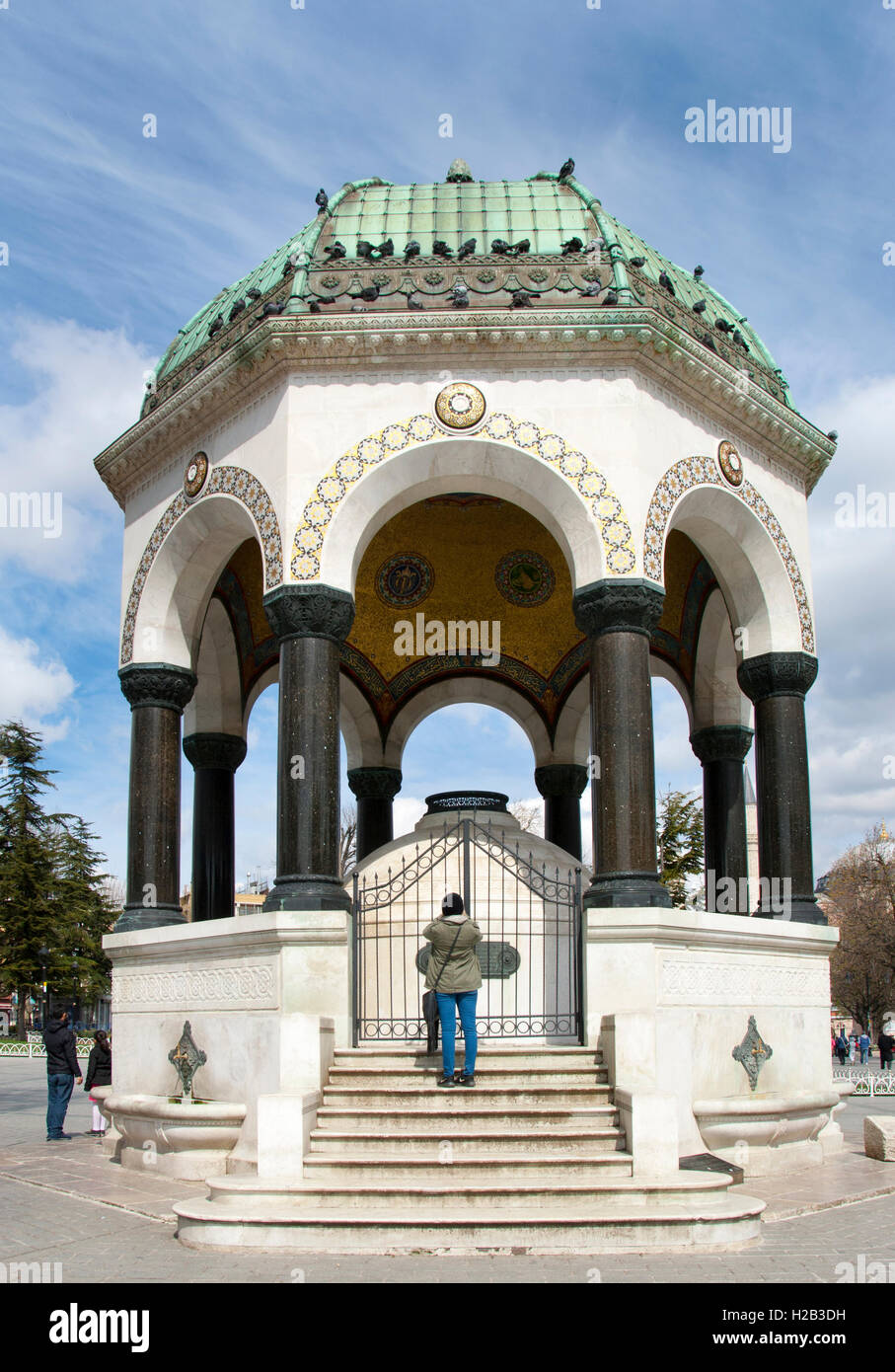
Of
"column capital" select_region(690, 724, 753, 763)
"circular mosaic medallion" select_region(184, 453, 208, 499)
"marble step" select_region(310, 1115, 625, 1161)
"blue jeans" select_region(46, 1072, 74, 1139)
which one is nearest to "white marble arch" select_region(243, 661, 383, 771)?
"column capital" select_region(690, 724, 753, 763)

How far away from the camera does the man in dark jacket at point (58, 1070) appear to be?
41.6ft

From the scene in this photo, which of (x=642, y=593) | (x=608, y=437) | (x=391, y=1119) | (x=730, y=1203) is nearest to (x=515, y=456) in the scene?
(x=608, y=437)

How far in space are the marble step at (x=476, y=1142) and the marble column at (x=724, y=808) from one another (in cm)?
558

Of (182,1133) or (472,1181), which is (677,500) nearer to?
(472,1181)

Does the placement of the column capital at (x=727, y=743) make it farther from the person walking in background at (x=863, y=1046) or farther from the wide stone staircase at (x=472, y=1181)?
the person walking in background at (x=863, y=1046)

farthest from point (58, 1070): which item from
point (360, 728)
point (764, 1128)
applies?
point (764, 1128)

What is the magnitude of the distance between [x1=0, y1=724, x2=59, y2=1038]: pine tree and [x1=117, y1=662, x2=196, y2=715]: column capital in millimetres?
34681

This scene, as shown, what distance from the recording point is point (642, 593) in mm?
10203

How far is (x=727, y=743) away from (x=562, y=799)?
2.71 meters

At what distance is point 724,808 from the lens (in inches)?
559

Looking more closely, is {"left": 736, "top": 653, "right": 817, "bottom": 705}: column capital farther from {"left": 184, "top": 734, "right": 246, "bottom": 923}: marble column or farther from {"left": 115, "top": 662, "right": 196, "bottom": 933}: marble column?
{"left": 184, "top": 734, "right": 246, "bottom": 923}: marble column
